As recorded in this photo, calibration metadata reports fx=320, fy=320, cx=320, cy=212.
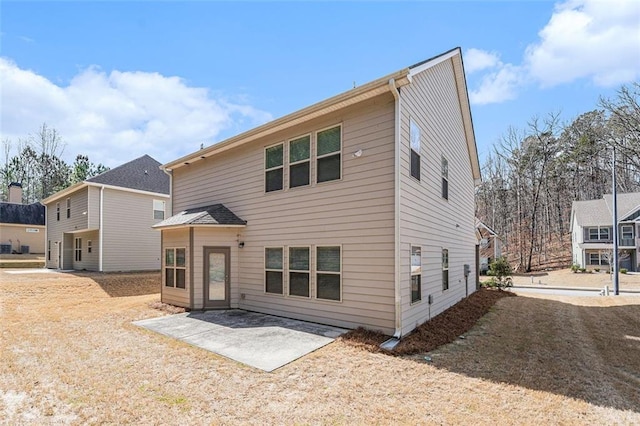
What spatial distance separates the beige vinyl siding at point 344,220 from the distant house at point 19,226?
Result: 3018 centimetres

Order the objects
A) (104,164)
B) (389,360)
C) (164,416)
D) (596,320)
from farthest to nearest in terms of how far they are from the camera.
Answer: (104,164)
(596,320)
(389,360)
(164,416)

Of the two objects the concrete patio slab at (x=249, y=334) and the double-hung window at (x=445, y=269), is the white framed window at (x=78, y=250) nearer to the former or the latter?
the concrete patio slab at (x=249, y=334)

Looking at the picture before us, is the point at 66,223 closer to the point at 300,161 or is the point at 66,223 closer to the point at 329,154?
the point at 300,161

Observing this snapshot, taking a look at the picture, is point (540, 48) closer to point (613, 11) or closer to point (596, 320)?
point (613, 11)

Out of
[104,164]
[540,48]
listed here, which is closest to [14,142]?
[104,164]

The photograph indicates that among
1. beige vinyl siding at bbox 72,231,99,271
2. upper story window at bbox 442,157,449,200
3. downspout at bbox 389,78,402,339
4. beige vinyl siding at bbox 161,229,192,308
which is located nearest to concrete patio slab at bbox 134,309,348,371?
beige vinyl siding at bbox 161,229,192,308

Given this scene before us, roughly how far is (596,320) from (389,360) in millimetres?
7718

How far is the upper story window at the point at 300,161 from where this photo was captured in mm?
8148

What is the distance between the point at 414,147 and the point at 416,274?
2935 millimetres

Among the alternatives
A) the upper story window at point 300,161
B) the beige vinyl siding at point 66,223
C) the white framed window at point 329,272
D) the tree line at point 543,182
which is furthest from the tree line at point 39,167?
the tree line at point 543,182

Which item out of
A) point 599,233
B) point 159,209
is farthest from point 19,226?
point 599,233

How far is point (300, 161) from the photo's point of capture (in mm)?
8297

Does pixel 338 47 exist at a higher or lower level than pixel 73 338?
higher

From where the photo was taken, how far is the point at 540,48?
11422 millimetres
